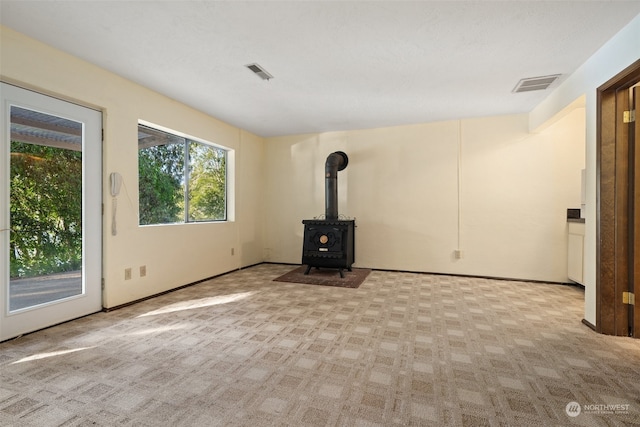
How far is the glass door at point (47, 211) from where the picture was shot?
2.24 m

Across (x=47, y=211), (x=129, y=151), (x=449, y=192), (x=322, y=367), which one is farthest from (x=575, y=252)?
(x=47, y=211)

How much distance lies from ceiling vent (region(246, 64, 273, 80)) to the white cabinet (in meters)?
4.24

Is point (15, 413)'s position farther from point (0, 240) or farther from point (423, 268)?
point (423, 268)

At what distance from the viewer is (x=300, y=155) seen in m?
5.36

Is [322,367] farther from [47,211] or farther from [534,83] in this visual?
[534,83]

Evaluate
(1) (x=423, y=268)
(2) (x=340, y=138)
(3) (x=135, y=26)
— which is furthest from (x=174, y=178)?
(1) (x=423, y=268)

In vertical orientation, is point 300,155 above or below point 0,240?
above

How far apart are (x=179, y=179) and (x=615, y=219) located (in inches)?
184

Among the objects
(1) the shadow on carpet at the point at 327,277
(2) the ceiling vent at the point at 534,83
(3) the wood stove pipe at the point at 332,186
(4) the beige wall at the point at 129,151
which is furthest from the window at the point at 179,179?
(2) the ceiling vent at the point at 534,83

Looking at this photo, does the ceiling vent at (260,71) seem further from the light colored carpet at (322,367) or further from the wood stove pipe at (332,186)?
the light colored carpet at (322,367)

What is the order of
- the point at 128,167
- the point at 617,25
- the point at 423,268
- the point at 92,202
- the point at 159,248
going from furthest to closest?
the point at 423,268
the point at 159,248
the point at 128,167
the point at 92,202
the point at 617,25

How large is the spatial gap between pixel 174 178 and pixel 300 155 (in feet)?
7.50

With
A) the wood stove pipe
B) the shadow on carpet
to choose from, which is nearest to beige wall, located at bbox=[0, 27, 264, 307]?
the shadow on carpet

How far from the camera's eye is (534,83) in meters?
3.12
